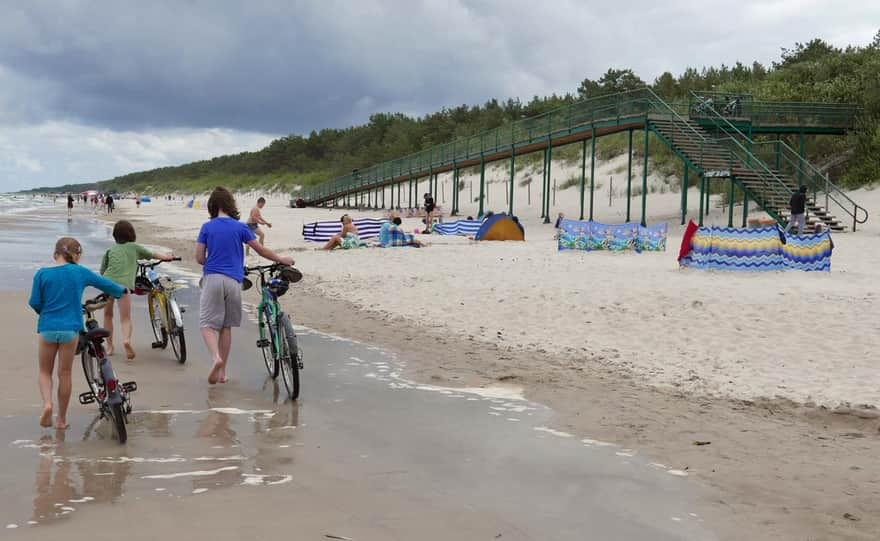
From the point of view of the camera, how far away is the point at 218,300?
657cm

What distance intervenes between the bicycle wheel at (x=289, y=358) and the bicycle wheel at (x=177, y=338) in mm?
1705

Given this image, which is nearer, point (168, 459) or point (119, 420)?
point (168, 459)

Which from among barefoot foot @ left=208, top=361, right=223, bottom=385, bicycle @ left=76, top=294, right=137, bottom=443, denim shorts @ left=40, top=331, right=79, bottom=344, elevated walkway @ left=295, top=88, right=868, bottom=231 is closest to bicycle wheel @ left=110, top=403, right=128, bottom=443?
bicycle @ left=76, top=294, right=137, bottom=443

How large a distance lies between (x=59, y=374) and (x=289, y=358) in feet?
5.73

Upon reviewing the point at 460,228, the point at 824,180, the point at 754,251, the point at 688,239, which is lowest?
the point at 754,251

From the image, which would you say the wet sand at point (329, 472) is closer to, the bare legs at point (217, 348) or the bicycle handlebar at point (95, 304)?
the bare legs at point (217, 348)

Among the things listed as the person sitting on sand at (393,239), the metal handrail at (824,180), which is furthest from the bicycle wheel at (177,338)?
the metal handrail at (824,180)

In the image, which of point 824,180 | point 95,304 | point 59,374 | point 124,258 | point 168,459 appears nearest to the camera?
point 168,459

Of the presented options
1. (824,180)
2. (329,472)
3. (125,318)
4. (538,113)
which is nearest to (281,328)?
(329,472)

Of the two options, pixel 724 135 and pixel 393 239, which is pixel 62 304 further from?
pixel 724 135

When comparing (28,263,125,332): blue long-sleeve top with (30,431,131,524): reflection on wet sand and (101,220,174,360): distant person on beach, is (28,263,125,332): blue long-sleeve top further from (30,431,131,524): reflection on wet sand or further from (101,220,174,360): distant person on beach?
(101,220,174,360): distant person on beach

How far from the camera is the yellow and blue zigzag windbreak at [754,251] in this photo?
548 inches

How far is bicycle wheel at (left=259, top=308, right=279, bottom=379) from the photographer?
675 cm

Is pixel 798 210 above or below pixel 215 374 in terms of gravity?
above
